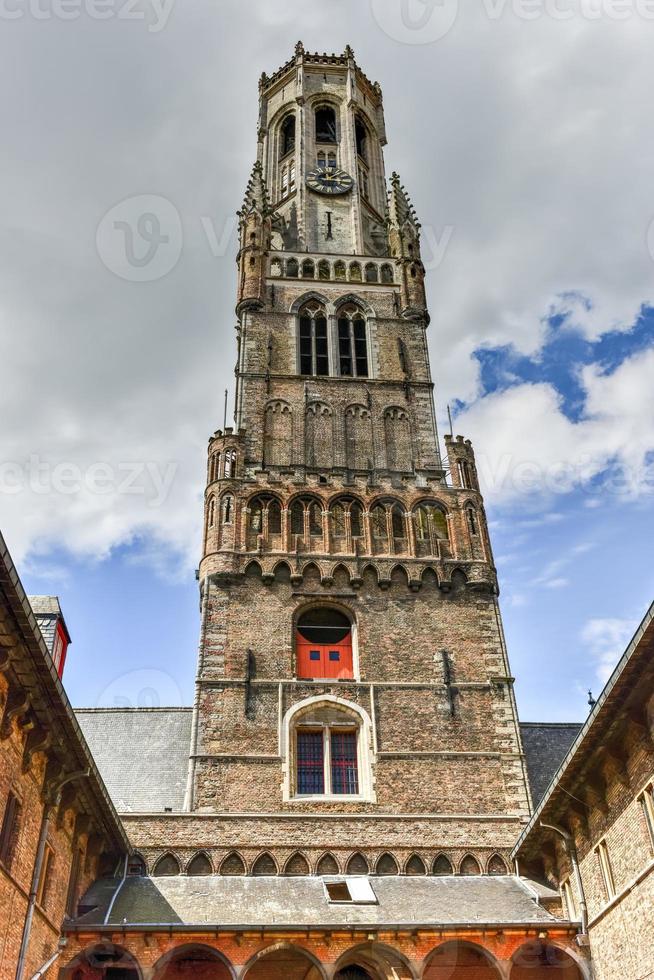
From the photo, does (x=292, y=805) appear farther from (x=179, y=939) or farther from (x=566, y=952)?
(x=566, y=952)

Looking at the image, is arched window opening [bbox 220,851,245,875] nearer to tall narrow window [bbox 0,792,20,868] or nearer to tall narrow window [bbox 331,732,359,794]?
tall narrow window [bbox 331,732,359,794]

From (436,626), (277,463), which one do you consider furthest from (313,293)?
(436,626)

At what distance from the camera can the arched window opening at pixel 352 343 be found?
35.0m

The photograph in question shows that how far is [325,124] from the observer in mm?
48250

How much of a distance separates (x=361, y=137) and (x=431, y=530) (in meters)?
28.3

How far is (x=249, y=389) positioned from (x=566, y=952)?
21.4 m

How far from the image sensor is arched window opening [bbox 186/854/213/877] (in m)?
22.0

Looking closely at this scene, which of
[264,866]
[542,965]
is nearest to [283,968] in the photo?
[264,866]

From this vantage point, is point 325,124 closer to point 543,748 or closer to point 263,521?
point 263,521

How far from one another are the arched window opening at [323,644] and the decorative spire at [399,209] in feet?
70.3

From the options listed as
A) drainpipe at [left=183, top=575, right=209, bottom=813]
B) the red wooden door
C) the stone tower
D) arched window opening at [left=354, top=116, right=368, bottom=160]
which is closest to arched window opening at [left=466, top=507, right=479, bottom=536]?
the stone tower

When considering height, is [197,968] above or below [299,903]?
below

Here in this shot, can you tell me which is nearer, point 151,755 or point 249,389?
point 151,755

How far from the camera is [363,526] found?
95.5ft
